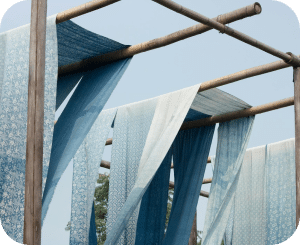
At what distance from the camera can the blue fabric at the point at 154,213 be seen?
Result: 235 inches

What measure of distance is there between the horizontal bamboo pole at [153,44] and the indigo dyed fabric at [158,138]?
965 millimetres

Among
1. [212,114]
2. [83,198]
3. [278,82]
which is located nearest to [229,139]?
[212,114]

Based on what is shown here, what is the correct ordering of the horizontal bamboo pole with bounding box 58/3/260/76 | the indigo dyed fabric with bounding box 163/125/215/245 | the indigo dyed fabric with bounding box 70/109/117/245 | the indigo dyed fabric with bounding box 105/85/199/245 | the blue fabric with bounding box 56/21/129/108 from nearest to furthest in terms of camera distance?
the horizontal bamboo pole with bounding box 58/3/260/76 → the blue fabric with bounding box 56/21/129/108 → the indigo dyed fabric with bounding box 105/85/199/245 → the indigo dyed fabric with bounding box 70/109/117/245 → the indigo dyed fabric with bounding box 163/125/215/245

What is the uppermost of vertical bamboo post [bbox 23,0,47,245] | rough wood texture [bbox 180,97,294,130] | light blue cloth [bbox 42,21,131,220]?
rough wood texture [bbox 180,97,294,130]

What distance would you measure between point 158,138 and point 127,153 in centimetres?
63

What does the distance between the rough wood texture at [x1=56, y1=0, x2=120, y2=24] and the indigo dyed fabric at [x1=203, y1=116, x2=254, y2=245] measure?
296cm

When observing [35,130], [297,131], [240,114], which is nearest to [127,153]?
[240,114]

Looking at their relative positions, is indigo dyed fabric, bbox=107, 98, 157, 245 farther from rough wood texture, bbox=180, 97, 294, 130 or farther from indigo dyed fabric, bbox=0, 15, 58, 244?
indigo dyed fabric, bbox=0, 15, 58, 244

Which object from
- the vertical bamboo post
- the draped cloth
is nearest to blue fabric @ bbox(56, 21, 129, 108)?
the vertical bamboo post

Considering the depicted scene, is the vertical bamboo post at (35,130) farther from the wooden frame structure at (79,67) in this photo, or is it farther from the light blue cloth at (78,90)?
the light blue cloth at (78,90)

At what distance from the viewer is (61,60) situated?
5383mm

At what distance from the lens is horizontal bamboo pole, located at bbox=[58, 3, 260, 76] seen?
422 cm

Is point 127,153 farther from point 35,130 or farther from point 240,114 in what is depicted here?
point 35,130

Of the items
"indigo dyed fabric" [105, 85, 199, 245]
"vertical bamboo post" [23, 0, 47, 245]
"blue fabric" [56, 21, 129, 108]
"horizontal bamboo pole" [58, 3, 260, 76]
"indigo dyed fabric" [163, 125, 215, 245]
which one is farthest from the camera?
"indigo dyed fabric" [163, 125, 215, 245]
